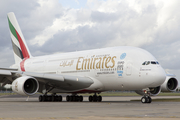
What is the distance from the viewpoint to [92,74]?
77.6 feet

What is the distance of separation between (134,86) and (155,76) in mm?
1899

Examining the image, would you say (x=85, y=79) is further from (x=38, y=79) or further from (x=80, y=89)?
(x=38, y=79)

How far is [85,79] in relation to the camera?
78.0 ft

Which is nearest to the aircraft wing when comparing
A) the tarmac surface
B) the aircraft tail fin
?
the tarmac surface

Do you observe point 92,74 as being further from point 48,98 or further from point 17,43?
point 17,43

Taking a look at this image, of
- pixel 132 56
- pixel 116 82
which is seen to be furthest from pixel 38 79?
pixel 132 56

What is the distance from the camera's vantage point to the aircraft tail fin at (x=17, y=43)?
33.6 m

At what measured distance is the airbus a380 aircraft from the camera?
2045 cm

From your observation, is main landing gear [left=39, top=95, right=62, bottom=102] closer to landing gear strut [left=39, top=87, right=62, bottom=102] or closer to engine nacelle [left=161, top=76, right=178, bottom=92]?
landing gear strut [left=39, top=87, right=62, bottom=102]

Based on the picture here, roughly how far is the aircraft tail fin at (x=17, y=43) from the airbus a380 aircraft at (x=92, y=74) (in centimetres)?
385

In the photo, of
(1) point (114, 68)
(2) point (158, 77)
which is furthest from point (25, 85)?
(2) point (158, 77)

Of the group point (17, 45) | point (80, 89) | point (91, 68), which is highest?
point (17, 45)

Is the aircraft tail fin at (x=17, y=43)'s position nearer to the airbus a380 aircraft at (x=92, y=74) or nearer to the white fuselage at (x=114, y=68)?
the airbus a380 aircraft at (x=92, y=74)

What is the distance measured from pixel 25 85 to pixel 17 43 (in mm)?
11304
